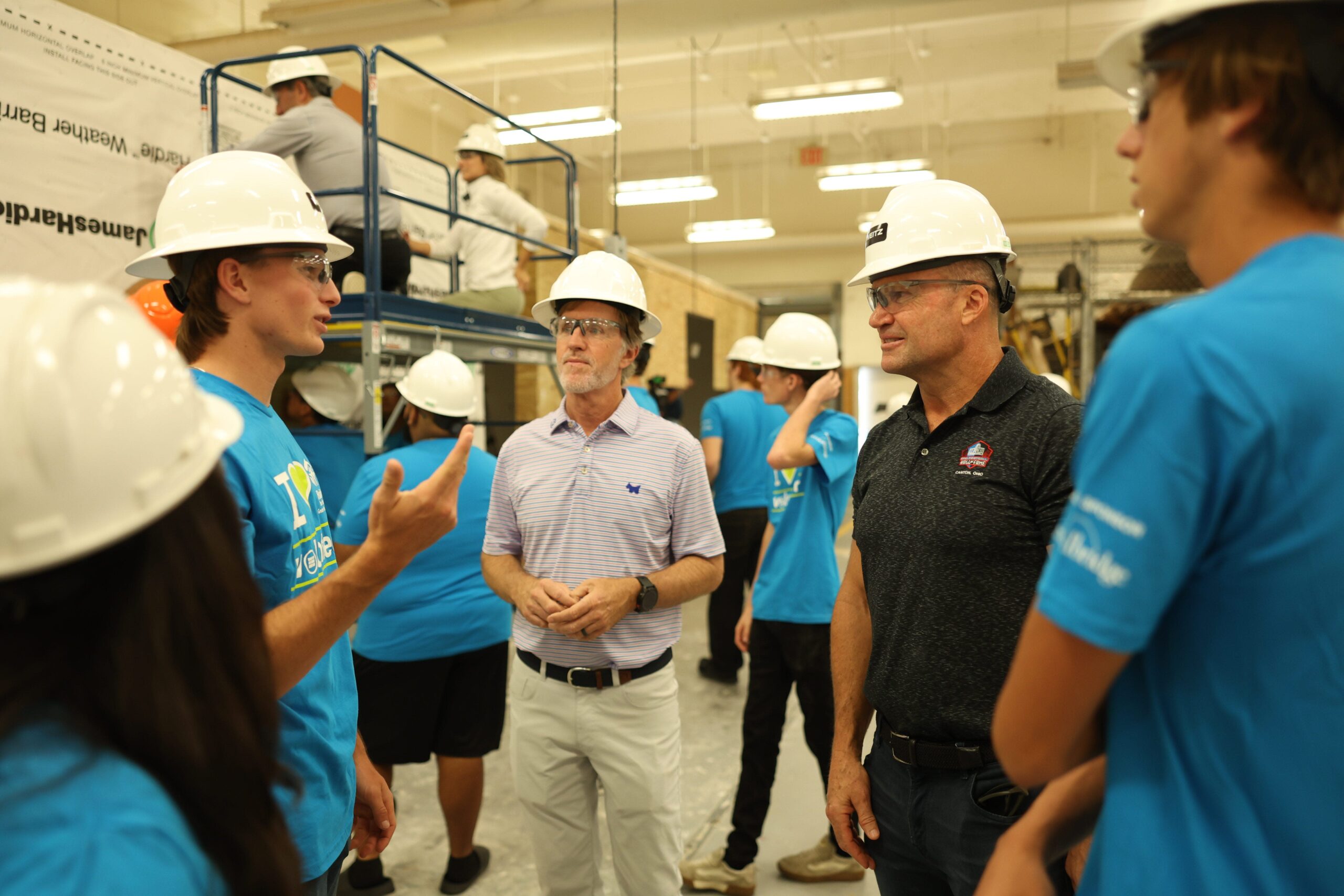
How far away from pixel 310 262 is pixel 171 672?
1452 mm

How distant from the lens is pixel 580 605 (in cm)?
248

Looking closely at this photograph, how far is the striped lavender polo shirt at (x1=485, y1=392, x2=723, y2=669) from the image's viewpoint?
2.68m

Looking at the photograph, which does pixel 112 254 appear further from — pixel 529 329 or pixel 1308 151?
pixel 1308 151

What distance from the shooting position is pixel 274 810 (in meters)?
0.86

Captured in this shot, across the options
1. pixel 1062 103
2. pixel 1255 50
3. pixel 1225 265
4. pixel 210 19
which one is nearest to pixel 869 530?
pixel 1225 265

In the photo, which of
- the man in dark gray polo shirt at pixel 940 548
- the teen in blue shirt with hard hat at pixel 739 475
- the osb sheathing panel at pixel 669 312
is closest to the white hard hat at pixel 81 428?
the man in dark gray polo shirt at pixel 940 548

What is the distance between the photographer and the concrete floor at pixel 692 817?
382cm

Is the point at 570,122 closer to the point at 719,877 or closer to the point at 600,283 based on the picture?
the point at 600,283

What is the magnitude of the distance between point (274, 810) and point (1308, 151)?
1.22 meters

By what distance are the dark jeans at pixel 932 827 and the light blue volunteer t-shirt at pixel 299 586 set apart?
1.18 meters

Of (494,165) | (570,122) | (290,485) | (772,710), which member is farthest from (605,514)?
(570,122)

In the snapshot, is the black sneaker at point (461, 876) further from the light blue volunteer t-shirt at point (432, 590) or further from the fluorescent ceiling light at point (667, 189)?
the fluorescent ceiling light at point (667, 189)

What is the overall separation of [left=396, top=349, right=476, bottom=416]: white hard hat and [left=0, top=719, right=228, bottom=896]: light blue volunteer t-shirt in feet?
10.5

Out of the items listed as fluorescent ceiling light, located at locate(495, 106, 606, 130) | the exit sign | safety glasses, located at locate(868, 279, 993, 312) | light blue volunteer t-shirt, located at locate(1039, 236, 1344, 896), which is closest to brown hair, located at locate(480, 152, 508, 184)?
fluorescent ceiling light, located at locate(495, 106, 606, 130)
